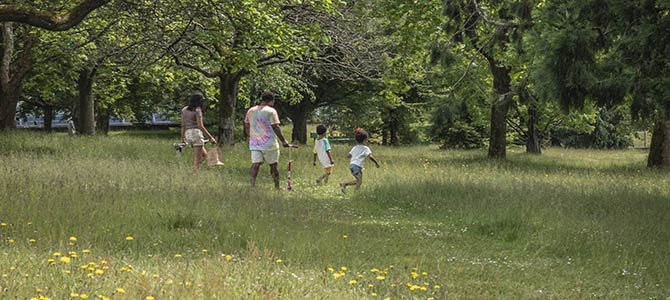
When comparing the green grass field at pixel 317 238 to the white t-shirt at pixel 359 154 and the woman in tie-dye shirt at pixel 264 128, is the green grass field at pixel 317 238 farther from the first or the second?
the woman in tie-dye shirt at pixel 264 128

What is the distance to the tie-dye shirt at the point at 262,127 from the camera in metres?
10.4

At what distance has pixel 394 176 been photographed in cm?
1384

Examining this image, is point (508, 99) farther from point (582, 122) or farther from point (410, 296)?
point (582, 122)

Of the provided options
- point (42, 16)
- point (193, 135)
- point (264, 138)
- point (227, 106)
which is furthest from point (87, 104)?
point (42, 16)

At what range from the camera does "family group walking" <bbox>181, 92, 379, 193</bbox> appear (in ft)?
34.3

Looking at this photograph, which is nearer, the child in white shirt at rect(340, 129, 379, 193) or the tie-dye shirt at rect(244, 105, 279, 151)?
the tie-dye shirt at rect(244, 105, 279, 151)

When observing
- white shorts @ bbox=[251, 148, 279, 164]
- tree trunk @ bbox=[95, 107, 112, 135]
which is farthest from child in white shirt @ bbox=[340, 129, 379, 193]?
tree trunk @ bbox=[95, 107, 112, 135]

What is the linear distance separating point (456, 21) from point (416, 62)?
5.22m

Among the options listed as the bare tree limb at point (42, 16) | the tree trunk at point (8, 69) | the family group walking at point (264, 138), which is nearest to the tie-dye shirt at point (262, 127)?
the family group walking at point (264, 138)

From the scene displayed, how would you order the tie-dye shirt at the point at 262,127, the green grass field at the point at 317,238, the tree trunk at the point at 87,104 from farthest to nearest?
the tree trunk at the point at 87,104 < the tie-dye shirt at the point at 262,127 < the green grass field at the point at 317,238

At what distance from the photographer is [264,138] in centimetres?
1049

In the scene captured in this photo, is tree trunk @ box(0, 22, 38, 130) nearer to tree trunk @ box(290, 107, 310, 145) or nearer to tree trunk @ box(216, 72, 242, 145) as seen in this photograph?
tree trunk @ box(216, 72, 242, 145)

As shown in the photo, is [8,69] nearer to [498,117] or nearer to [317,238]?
[317,238]

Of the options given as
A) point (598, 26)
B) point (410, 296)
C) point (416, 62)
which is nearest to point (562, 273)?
point (410, 296)
